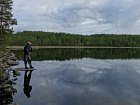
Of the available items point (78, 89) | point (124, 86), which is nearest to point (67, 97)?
point (78, 89)

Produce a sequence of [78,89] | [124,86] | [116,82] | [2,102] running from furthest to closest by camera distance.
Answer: [116,82], [124,86], [78,89], [2,102]

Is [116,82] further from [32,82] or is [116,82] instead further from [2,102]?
[2,102]

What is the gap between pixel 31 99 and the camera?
61.4ft

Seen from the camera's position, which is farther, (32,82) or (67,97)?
(32,82)

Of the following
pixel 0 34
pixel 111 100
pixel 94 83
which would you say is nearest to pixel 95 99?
pixel 111 100

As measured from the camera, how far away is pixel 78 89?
2308 centimetres

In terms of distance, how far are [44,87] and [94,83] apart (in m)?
4.87

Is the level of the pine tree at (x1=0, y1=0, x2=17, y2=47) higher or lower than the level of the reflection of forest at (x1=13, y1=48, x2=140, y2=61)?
higher

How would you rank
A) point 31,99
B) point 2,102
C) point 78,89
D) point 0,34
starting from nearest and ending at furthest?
1. point 2,102
2. point 31,99
3. point 78,89
4. point 0,34

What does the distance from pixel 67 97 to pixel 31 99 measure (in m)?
2.31

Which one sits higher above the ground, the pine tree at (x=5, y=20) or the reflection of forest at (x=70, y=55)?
the pine tree at (x=5, y=20)

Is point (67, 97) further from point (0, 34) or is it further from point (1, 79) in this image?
point (0, 34)

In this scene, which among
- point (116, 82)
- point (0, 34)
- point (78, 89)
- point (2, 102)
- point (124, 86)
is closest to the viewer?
point (2, 102)

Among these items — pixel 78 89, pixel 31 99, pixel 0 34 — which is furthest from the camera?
pixel 0 34
